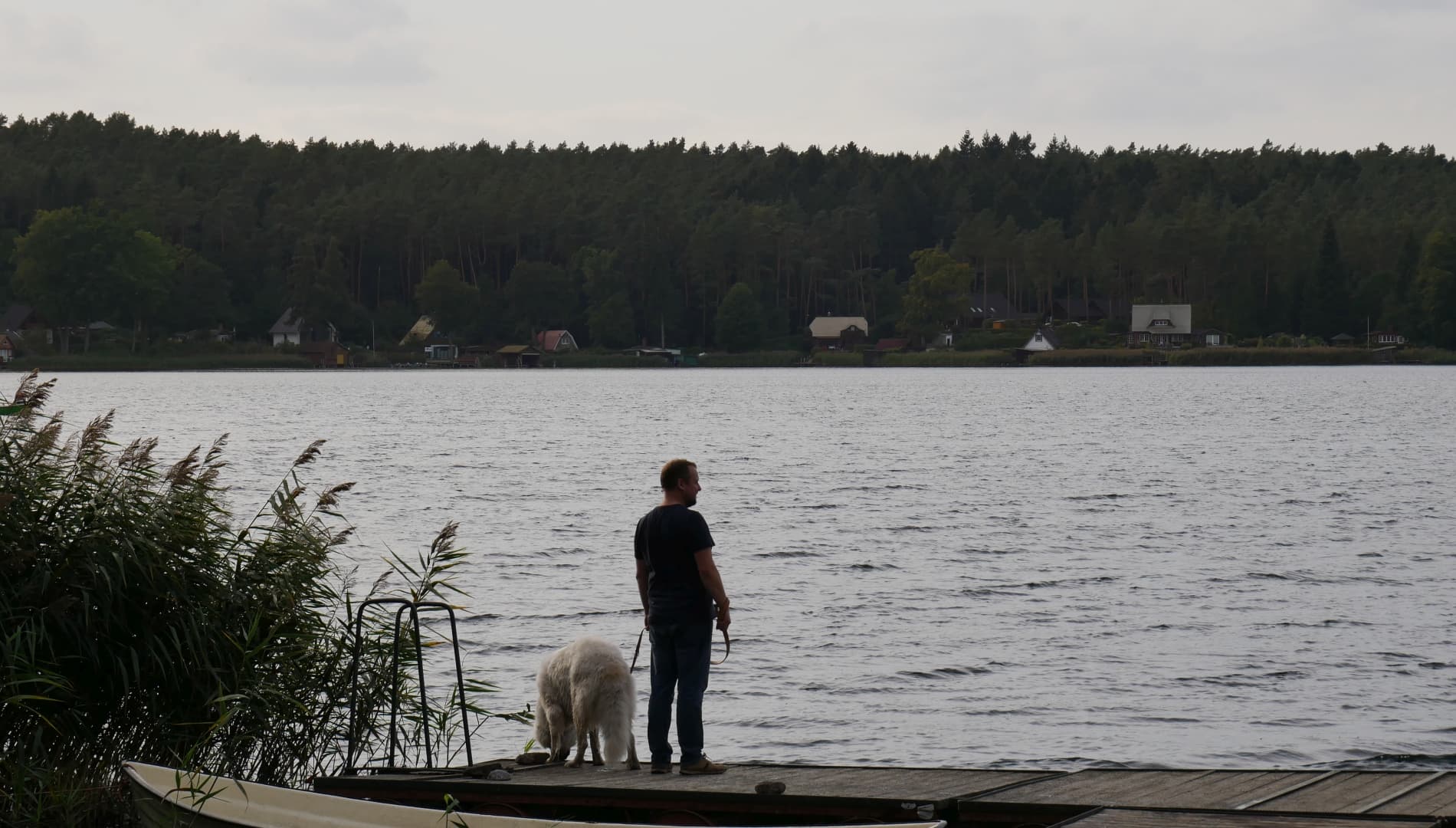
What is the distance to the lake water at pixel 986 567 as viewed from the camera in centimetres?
1725

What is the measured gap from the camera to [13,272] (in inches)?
6855

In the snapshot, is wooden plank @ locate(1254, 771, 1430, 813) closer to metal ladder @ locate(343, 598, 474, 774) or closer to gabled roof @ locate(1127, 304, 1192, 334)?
metal ladder @ locate(343, 598, 474, 774)

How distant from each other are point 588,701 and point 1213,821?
3.81 m

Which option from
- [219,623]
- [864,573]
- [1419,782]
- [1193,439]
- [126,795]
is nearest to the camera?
[1419,782]

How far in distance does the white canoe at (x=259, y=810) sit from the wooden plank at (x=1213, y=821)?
2.43 meters

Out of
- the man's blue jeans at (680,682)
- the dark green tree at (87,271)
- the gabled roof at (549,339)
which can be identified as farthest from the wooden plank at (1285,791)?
the gabled roof at (549,339)

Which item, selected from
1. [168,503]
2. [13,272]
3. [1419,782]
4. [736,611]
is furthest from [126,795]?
[13,272]

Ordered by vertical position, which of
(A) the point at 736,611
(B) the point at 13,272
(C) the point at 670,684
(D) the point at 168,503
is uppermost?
(B) the point at 13,272

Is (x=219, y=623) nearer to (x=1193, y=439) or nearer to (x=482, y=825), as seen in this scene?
(x=482, y=825)

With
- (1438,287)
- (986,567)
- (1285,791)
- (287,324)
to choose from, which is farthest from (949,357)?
(1285,791)

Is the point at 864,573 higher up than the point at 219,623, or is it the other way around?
the point at 219,623

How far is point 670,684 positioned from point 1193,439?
209 ft

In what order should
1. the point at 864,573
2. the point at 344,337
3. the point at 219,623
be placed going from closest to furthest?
the point at 219,623
the point at 864,573
the point at 344,337

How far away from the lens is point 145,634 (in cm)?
1096
